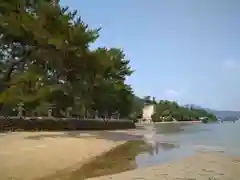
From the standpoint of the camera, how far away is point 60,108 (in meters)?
33.6

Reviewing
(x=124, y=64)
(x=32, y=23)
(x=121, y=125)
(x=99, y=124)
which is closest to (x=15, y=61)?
(x=32, y=23)

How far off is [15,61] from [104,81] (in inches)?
473

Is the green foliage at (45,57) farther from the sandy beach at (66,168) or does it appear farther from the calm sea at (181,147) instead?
the sandy beach at (66,168)

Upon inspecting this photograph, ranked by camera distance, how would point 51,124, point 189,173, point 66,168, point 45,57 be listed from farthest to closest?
1. point 45,57
2. point 51,124
3. point 66,168
4. point 189,173

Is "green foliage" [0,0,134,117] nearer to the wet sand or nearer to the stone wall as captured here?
the stone wall

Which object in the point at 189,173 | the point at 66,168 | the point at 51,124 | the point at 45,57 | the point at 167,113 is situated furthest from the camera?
the point at 167,113

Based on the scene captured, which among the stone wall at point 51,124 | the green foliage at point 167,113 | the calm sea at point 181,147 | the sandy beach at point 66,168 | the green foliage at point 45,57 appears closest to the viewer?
the sandy beach at point 66,168

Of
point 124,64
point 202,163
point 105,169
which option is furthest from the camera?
point 124,64

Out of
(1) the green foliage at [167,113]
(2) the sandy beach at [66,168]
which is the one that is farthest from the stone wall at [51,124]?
(1) the green foliage at [167,113]

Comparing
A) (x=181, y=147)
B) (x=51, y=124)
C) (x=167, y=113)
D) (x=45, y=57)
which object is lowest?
(x=181, y=147)

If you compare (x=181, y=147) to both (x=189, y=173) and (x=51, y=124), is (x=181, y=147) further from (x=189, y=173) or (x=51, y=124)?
(x=51, y=124)

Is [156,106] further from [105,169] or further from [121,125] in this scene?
[105,169]

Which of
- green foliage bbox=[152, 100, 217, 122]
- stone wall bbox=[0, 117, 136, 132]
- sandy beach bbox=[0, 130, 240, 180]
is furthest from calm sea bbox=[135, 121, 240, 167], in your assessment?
green foliage bbox=[152, 100, 217, 122]

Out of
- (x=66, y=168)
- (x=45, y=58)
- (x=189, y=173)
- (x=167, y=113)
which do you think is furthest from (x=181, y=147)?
(x=167, y=113)
